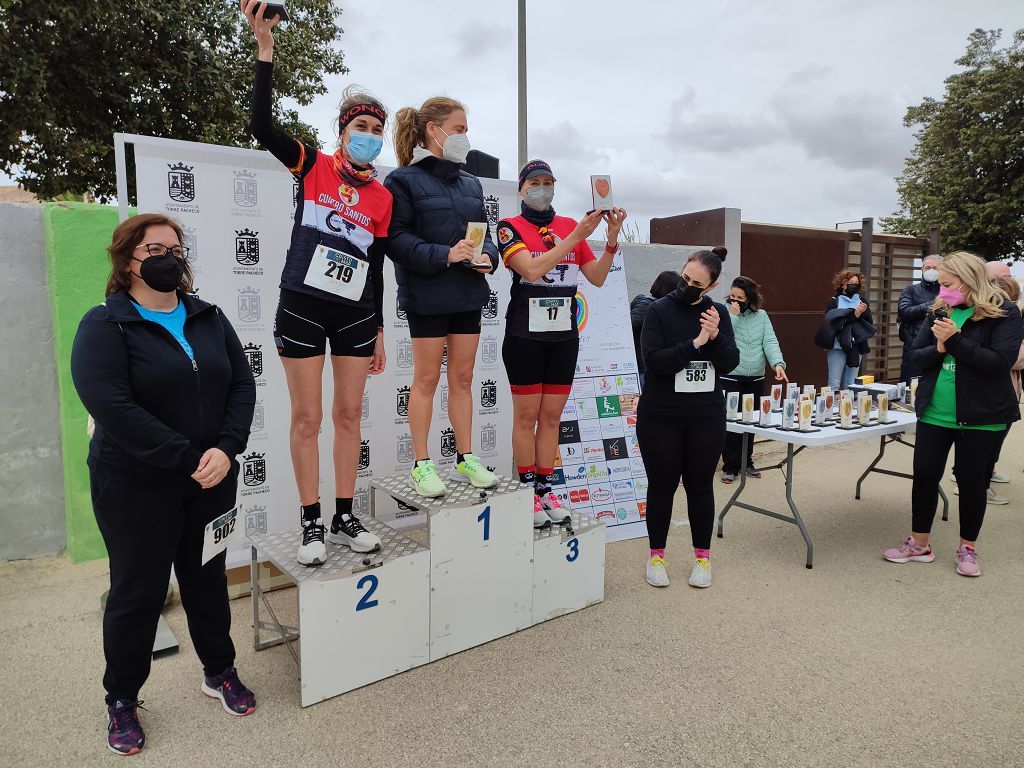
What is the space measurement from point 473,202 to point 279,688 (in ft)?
6.75

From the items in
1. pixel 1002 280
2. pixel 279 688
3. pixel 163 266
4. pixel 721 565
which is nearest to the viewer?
pixel 163 266

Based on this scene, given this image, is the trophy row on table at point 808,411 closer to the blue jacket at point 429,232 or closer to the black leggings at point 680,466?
the black leggings at point 680,466

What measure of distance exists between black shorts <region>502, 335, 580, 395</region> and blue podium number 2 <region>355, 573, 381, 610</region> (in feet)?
3.47

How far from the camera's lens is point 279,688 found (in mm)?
2484

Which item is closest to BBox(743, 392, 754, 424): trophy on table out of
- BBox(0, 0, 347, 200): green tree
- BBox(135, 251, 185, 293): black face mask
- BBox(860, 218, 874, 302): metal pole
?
BBox(135, 251, 185, 293): black face mask

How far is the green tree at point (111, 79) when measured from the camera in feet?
21.1

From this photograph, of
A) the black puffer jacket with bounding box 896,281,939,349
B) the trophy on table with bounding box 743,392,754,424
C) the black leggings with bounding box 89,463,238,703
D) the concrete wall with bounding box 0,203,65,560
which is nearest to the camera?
the black leggings with bounding box 89,463,238,703

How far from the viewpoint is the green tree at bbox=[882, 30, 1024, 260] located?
1661 cm

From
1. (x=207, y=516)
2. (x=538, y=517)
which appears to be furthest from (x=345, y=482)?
(x=538, y=517)

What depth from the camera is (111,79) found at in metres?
7.23

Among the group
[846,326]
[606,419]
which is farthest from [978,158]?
[606,419]

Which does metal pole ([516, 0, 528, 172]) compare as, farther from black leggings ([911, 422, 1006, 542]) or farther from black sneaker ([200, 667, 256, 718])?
black sneaker ([200, 667, 256, 718])

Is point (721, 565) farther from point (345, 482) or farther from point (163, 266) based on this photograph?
point (163, 266)

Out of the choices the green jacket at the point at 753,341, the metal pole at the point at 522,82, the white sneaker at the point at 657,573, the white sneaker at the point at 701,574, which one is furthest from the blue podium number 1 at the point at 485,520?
the metal pole at the point at 522,82
